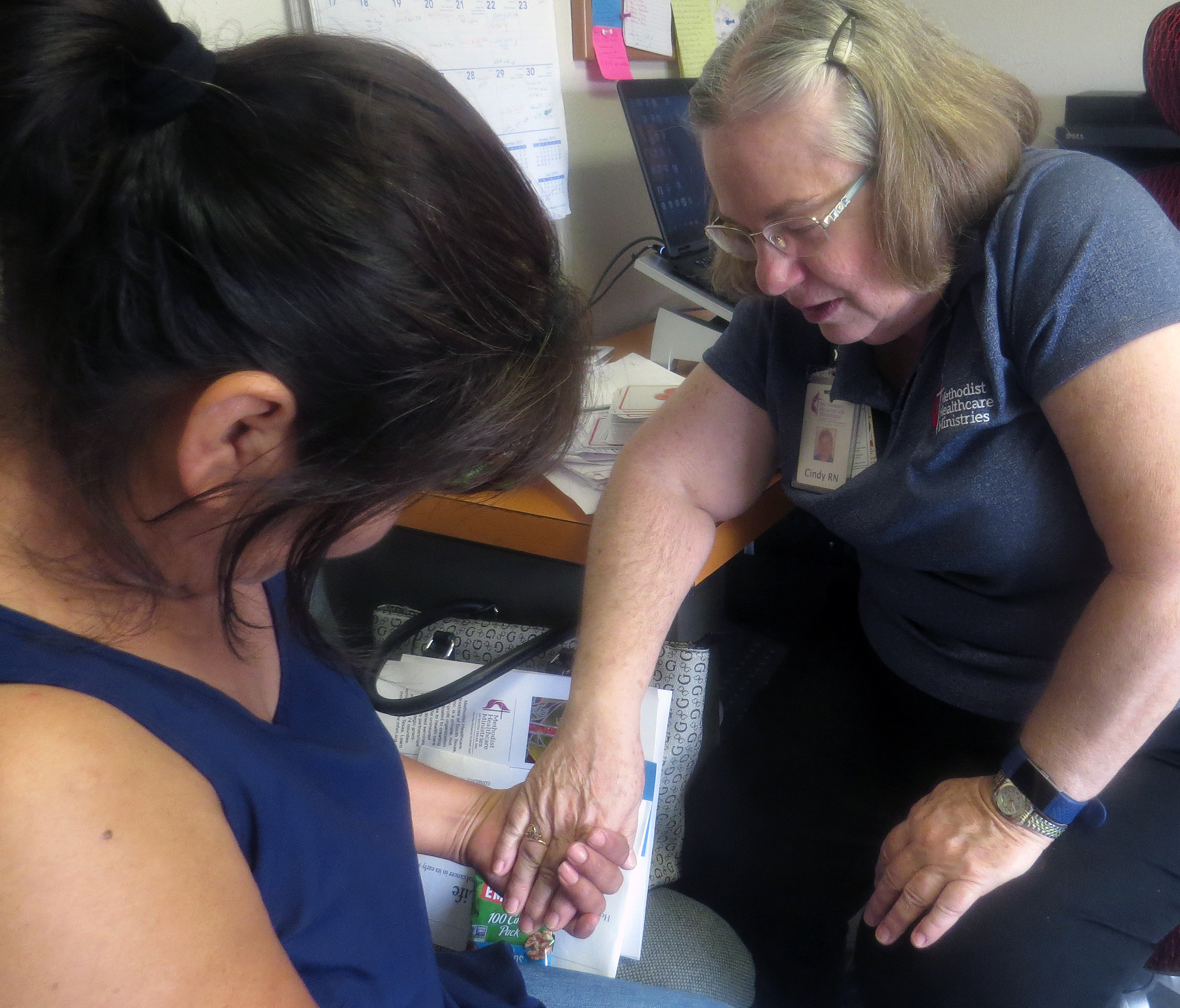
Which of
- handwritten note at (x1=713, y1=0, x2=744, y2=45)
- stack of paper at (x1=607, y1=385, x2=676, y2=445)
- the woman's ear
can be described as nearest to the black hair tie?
the woman's ear

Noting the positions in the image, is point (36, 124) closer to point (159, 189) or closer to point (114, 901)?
point (159, 189)

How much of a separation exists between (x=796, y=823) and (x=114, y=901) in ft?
2.85

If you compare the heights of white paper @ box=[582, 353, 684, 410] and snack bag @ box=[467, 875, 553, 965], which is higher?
white paper @ box=[582, 353, 684, 410]

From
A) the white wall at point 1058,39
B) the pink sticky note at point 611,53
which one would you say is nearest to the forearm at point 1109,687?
the pink sticky note at point 611,53

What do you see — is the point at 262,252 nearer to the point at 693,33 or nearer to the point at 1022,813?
the point at 1022,813

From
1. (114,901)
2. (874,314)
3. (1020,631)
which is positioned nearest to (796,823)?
(1020,631)

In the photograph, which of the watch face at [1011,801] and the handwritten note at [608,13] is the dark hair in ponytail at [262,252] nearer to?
the watch face at [1011,801]

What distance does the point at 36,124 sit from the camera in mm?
365

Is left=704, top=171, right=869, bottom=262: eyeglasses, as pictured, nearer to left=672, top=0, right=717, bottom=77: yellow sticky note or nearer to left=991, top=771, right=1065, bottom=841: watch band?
left=991, top=771, right=1065, bottom=841: watch band

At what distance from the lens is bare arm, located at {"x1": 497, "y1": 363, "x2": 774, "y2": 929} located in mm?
832

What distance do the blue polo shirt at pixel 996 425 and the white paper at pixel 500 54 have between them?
53 centimetres

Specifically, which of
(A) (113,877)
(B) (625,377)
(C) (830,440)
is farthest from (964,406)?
(A) (113,877)

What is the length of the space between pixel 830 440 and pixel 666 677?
34 cm

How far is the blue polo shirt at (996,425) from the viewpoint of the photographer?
725 millimetres
